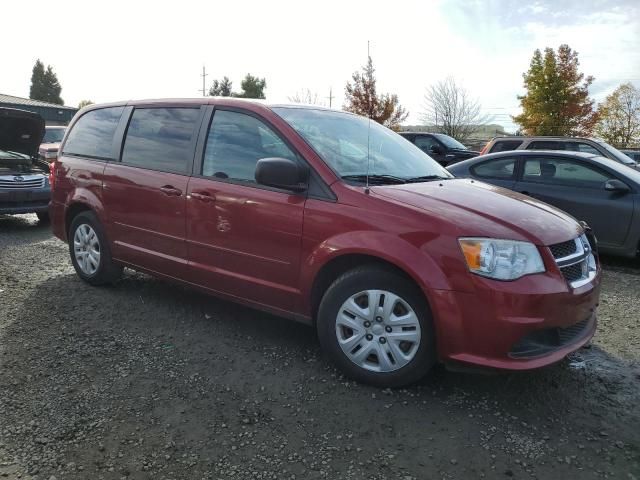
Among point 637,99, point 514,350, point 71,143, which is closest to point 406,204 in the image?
point 514,350

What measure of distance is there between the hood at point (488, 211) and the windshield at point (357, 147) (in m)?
0.28

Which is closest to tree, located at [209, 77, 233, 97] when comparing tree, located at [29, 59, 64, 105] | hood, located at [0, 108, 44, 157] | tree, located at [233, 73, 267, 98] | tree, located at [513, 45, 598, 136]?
tree, located at [233, 73, 267, 98]

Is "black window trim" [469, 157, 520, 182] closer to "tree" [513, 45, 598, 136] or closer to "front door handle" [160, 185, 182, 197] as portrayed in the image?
"front door handle" [160, 185, 182, 197]

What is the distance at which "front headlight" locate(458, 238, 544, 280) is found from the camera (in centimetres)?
291

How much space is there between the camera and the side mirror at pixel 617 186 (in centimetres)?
635

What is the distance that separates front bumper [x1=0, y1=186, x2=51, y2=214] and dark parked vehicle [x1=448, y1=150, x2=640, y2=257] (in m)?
6.71

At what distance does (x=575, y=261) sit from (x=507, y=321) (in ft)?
2.25

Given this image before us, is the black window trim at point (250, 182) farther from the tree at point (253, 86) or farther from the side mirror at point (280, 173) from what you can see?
the tree at point (253, 86)

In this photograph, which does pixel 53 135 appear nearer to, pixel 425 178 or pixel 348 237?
pixel 425 178

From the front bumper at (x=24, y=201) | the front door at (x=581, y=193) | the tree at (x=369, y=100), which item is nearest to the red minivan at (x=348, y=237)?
the front door at (x=581, y=193)

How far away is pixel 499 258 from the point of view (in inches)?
115

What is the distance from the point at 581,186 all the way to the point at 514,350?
4.51 m

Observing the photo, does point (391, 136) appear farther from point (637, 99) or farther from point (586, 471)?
point (637, 99)

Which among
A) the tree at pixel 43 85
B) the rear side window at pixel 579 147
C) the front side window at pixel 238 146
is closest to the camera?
the front side window at pixel 238 146
